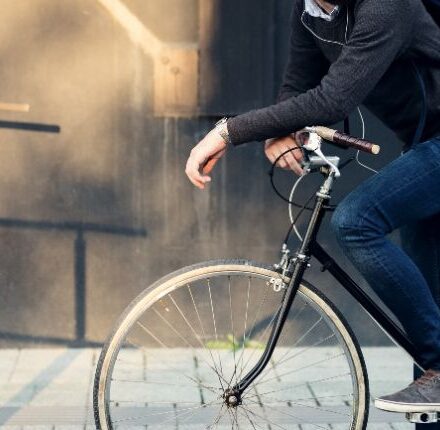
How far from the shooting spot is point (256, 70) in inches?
231

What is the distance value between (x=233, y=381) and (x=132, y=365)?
4.65 ft

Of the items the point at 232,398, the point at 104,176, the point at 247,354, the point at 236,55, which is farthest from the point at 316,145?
the point at 247,354

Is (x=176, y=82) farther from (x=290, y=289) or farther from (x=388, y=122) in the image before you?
(x=290, y=289)

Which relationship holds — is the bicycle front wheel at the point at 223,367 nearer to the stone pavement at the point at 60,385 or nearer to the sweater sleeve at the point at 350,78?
the stone pavement at the point at 60,385

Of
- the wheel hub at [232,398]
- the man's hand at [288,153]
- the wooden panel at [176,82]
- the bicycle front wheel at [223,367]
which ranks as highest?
the wooden panel at [176,82]

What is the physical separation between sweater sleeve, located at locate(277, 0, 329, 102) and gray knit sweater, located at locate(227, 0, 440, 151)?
32 mm

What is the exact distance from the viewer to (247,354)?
5977 mm

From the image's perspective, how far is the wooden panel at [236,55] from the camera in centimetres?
580

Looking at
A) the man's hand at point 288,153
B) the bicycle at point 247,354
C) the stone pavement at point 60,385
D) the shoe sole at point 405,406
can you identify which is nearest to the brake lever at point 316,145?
the bicycle at point 247,354

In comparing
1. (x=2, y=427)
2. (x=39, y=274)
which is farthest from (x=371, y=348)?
(x=2, y=427)

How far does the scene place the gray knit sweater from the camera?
3.53 m

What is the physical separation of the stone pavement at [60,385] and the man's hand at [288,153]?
4.69 feet

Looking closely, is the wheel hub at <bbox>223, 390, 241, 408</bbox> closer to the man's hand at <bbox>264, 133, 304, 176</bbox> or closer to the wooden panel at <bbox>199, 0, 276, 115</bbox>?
the man's hand at <bbox>264, 133, 304, 176</bbox>

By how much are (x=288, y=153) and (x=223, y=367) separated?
1819 mm
